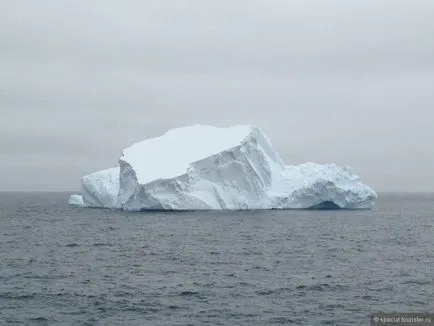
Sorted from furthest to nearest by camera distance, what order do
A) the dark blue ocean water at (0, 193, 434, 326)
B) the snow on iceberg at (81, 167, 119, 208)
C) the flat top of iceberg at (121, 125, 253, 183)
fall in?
the snow on iceberg at (81, 167, 119, 208) → the flat top of iceberg at (121, 125, 253, 183) → the dark blue ocean water at (0, 193, 434, 326)

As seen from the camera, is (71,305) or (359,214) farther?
(359,214)

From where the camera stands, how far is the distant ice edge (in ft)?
153

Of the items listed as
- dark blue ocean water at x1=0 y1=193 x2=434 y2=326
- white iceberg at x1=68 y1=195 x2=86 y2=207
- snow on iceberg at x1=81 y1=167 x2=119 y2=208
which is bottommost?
dark blue ocean water at x1=0 y1=193 x2=434 y2=326

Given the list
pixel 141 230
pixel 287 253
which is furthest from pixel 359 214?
pixel 287 253

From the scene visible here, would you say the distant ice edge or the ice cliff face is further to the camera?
the distant ice edge

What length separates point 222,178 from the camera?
158 ft

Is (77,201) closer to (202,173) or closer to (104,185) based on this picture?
(104,185)

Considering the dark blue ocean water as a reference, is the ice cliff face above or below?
above

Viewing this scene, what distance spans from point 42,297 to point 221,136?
34.9m

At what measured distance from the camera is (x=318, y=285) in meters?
20.6

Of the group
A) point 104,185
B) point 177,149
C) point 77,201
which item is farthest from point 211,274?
point 77,201

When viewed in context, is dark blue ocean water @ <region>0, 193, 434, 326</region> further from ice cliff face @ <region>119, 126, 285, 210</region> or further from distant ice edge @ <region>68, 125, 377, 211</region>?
distant ice edge @ <region>68, 125, 377, 211</region>

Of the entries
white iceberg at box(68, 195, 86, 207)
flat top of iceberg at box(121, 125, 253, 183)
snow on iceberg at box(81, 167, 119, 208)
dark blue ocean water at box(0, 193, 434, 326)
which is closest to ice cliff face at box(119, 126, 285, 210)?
flat top of iceberg at box(121, 125, 253, 183)

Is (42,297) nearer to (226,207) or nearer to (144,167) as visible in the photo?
(144,167)
